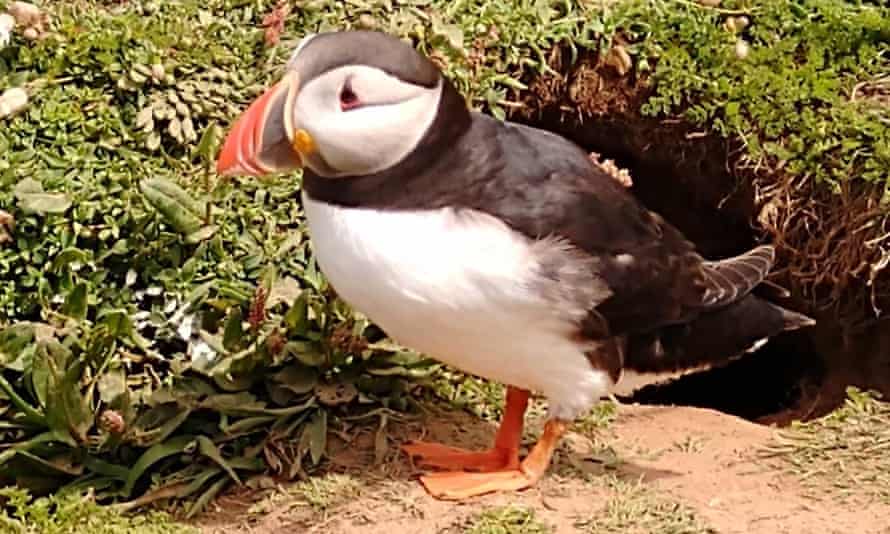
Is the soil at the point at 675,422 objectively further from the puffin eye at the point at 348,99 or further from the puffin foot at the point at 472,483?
the puffin eye at the point at 348,99

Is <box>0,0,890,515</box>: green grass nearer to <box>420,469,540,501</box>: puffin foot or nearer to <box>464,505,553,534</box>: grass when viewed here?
<box>420,469,540,501</box>: puffin foot

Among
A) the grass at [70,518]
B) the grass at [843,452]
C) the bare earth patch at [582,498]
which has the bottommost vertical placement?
the grass at [70,518]

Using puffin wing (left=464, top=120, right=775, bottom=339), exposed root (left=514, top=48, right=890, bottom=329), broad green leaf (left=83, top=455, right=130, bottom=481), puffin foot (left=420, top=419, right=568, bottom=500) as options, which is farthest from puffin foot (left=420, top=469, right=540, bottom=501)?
exposed root (left=514, top=48, right=890, bottom=329)

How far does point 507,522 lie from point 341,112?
89cm

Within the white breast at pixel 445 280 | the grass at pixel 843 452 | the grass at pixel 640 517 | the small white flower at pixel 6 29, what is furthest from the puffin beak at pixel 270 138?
the small white flower at pixel 6 29

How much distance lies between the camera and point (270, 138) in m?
2.44

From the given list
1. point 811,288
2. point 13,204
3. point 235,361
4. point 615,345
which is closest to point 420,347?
point 615,345

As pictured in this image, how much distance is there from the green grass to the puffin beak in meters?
0.63

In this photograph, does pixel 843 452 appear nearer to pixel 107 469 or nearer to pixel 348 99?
pixel 348 99

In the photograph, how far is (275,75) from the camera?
3.68m

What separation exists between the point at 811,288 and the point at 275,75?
5.15 feet

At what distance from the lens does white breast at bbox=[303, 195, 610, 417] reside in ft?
8.04

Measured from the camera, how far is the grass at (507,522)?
2715 mm

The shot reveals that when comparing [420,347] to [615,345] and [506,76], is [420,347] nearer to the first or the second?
[615,345]
